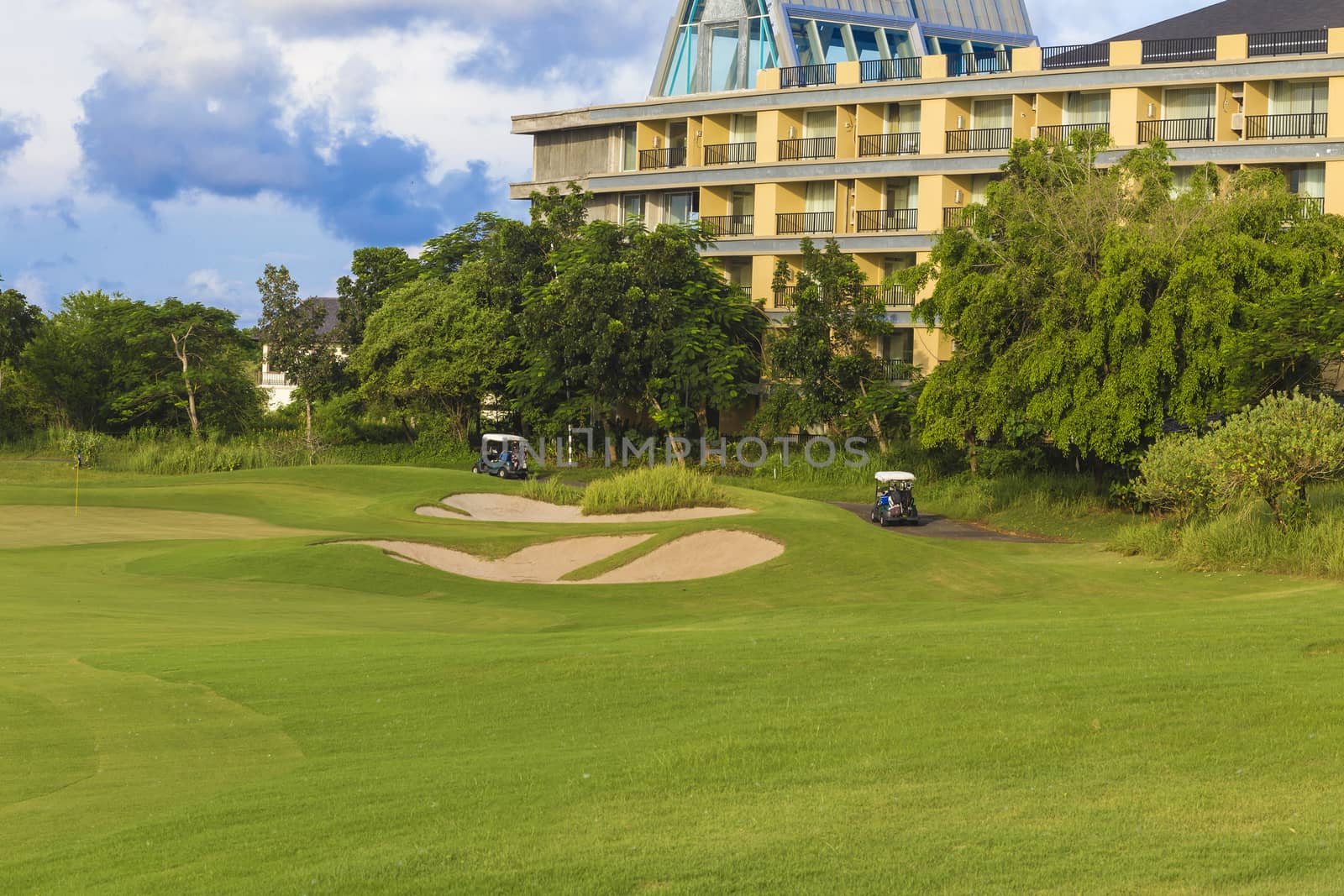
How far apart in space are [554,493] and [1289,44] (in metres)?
36.7

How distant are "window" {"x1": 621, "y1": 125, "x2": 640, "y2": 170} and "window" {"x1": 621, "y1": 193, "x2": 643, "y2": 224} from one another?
1.51 metres

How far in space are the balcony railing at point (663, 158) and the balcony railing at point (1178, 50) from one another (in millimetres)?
22113

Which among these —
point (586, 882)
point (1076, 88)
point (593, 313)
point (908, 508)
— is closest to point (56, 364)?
point (593, 313)

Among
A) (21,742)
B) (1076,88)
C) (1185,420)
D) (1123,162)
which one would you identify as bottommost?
(21,742)

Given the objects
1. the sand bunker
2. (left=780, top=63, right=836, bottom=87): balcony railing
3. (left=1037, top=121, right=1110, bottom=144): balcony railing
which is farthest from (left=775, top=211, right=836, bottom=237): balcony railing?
the sand bunker

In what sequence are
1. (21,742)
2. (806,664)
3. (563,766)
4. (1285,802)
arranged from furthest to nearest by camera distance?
1. (806,664)
2. (21,742)
3. (563,766)
4. (1285,802)

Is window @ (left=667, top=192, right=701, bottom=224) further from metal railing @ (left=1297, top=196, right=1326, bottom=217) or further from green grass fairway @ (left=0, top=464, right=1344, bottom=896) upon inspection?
green grass fairway @ (left=0, top=464, right=1344, bottom=896)

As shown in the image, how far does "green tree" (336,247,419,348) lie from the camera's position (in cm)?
7162

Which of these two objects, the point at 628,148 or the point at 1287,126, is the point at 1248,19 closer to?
the point at 1287,126

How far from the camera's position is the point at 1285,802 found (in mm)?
9961

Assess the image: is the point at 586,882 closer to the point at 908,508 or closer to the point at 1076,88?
the point at 908,508

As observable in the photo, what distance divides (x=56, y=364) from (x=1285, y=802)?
65616 mm

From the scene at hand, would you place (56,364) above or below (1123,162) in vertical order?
below

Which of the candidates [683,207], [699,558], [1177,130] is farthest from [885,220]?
[699,558]
